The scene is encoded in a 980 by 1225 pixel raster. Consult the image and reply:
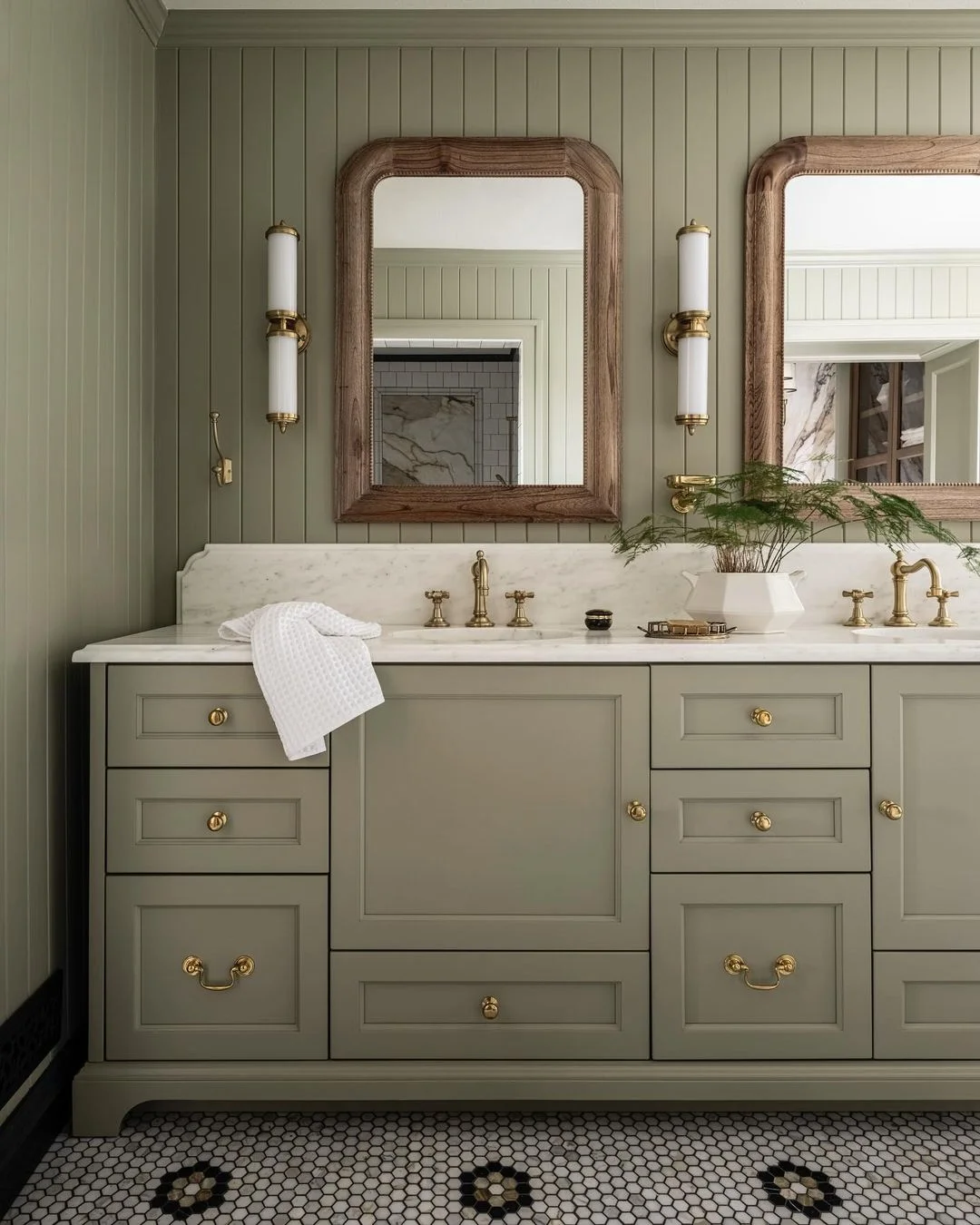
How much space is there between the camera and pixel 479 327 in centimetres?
202

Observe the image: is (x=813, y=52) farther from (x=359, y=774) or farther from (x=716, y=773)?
(x=359, y=774)

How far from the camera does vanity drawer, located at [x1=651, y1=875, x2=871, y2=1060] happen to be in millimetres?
1520

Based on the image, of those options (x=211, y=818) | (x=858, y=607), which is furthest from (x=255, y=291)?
(x=858, y=607)

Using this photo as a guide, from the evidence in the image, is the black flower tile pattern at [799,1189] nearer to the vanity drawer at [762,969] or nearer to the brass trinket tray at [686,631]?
the vanity drawer at [762,969]

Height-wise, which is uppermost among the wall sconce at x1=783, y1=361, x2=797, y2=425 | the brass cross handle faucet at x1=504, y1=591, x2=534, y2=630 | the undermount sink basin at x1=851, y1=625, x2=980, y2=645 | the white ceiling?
the white ceiling

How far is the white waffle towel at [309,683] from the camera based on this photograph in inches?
57.0

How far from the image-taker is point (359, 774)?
4.95ft

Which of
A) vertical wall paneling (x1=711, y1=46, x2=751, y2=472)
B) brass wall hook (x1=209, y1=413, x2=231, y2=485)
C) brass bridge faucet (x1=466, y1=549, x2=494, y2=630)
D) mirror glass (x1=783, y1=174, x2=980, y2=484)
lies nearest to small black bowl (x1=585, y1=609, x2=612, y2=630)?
brass bridge faucet (x1=466, y1=549, x2=494, y2=630)

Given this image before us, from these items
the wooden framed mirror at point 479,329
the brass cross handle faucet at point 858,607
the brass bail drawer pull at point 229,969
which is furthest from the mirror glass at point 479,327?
the brass bail drawer pull at point 229,969

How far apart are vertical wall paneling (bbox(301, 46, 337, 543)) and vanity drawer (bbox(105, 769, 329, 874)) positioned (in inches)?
30.0

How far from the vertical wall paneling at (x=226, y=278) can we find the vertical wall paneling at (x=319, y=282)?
6.3 inches

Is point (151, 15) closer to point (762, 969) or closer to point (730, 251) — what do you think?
point (730, 251)

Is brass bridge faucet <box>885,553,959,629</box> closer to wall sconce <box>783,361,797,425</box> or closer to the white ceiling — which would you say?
wall sconce <box>783,361,797,425</box>

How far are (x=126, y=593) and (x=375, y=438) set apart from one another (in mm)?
685
